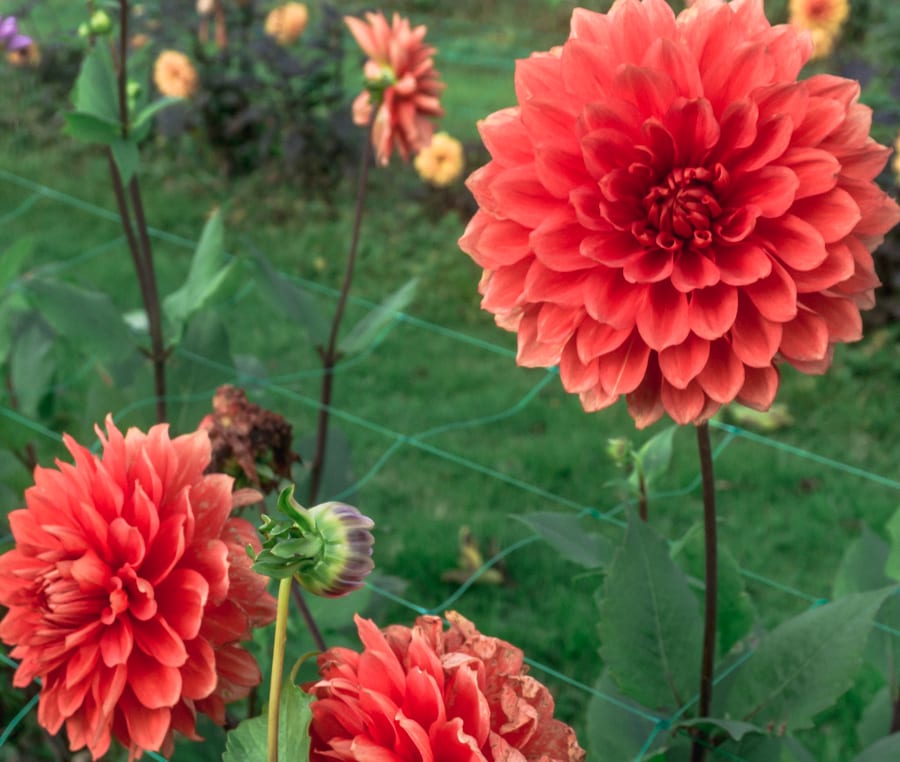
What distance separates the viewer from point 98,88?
1430mm

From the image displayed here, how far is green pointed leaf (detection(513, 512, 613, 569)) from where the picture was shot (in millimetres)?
1087

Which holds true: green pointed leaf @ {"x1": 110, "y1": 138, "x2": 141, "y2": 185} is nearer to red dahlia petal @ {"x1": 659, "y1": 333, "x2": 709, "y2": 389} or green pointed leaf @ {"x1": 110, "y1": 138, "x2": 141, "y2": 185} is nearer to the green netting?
the green netting

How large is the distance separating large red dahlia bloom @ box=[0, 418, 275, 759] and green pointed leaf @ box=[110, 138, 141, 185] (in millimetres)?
641

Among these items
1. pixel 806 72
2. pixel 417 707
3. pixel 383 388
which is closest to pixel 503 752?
pixel 417 707

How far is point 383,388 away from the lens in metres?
2.60

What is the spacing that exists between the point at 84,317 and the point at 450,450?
1.04m

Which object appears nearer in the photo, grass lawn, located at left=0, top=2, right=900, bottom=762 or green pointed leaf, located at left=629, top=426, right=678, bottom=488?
green pointed leaf, located at left=629, top=426, right=678, bottom=488

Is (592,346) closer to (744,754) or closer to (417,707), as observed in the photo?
(417,707)

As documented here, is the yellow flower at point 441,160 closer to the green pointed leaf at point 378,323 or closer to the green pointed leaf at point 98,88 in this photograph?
the green pointed leaf at point 378,323

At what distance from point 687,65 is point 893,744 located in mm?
630

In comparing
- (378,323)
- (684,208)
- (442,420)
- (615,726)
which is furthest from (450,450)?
(684,208)

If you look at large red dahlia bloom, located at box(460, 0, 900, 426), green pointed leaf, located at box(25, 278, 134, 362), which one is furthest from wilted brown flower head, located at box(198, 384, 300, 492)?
green pointed leaf, located at box(25, 278, 134, 362)

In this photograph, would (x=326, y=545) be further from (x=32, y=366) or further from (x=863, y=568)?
(x=32, y=366)

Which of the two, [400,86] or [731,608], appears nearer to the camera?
[731,608]
